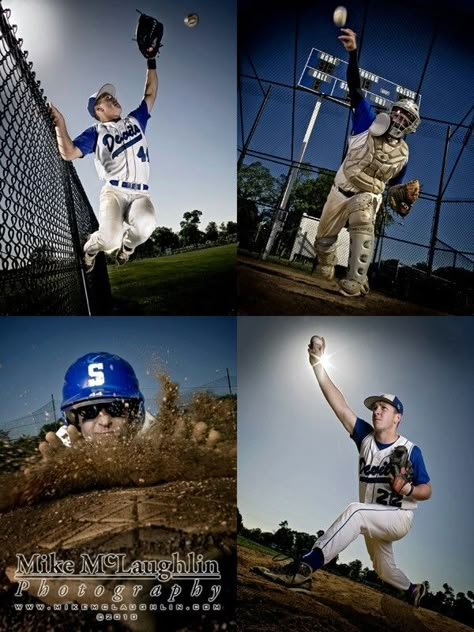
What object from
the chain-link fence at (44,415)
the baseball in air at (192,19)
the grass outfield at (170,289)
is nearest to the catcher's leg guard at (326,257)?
the grass outfield at (170,289)

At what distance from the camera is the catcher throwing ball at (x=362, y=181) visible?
4.27 metres

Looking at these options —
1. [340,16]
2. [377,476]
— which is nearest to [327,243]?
[340,16]

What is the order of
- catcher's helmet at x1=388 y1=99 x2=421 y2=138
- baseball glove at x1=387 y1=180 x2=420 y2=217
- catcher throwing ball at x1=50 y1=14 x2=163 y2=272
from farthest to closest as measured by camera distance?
baseball glove at x1=387 y1=180 x2=420 y2=217
catcher's helmet at x1=388 y1=99 x2=421 y2=138
catcher throwing ball at x1=50 y1=14 x2=163 y2=272

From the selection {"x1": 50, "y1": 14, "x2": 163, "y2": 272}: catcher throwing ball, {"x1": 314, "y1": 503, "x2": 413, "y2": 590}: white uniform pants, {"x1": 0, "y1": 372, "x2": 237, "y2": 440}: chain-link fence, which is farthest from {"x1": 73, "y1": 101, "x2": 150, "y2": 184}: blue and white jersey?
{"x1": 314, "y1": 503, "x2": 413, "y2": 590}: white uniform pants

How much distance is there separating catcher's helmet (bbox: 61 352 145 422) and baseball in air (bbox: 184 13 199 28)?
218cm

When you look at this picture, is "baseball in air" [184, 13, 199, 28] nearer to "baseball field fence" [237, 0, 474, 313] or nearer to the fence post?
"baseball field fence" [237, 0, 474, 313]

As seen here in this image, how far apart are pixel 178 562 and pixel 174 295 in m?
1.69

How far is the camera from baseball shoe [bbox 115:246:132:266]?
4298 mm

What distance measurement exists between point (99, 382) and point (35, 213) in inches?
44.6

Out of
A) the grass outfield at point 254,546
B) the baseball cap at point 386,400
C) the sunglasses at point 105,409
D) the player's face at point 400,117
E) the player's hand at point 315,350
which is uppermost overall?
the player's face at point 400,117

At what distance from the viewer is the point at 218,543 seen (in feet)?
13.3

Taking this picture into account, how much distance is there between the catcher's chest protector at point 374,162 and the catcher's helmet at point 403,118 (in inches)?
2.8

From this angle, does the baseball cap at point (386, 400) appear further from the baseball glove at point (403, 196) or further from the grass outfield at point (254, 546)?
the baseball glove at point (403, 196)

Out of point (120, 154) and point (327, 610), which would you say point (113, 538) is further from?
point (120, 154)
